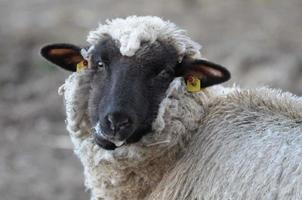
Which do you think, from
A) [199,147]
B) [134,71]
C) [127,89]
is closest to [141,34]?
[134,71]

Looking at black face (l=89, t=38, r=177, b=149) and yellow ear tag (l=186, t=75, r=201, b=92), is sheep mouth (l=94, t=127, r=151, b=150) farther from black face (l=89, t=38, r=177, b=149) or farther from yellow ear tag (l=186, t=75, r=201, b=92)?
yellow ear tag (l=186, t=75, r=201, b=92)

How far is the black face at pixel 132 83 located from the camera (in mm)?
4938

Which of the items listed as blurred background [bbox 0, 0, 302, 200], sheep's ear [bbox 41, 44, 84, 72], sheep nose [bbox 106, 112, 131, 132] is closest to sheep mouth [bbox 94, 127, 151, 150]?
sheep nose [bbox 106, 112, 131, 132]

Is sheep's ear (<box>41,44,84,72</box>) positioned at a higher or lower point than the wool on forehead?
higher

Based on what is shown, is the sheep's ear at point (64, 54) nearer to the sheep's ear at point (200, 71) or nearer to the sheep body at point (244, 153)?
the sheep's ear at point (200, 71)

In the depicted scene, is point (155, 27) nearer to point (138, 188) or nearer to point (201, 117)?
point (201, 117)

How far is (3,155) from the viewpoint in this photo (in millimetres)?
9531

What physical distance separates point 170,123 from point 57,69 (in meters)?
6.94

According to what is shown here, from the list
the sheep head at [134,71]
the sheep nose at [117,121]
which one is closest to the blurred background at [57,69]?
the sheep head at [134,71]

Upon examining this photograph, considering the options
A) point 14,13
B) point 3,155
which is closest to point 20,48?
point 14,13

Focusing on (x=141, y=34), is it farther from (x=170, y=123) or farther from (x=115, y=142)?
(x=115, y=142)

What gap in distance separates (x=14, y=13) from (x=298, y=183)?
11.0 m

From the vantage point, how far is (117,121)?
4.89 metres

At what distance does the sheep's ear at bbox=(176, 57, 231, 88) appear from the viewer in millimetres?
5223
